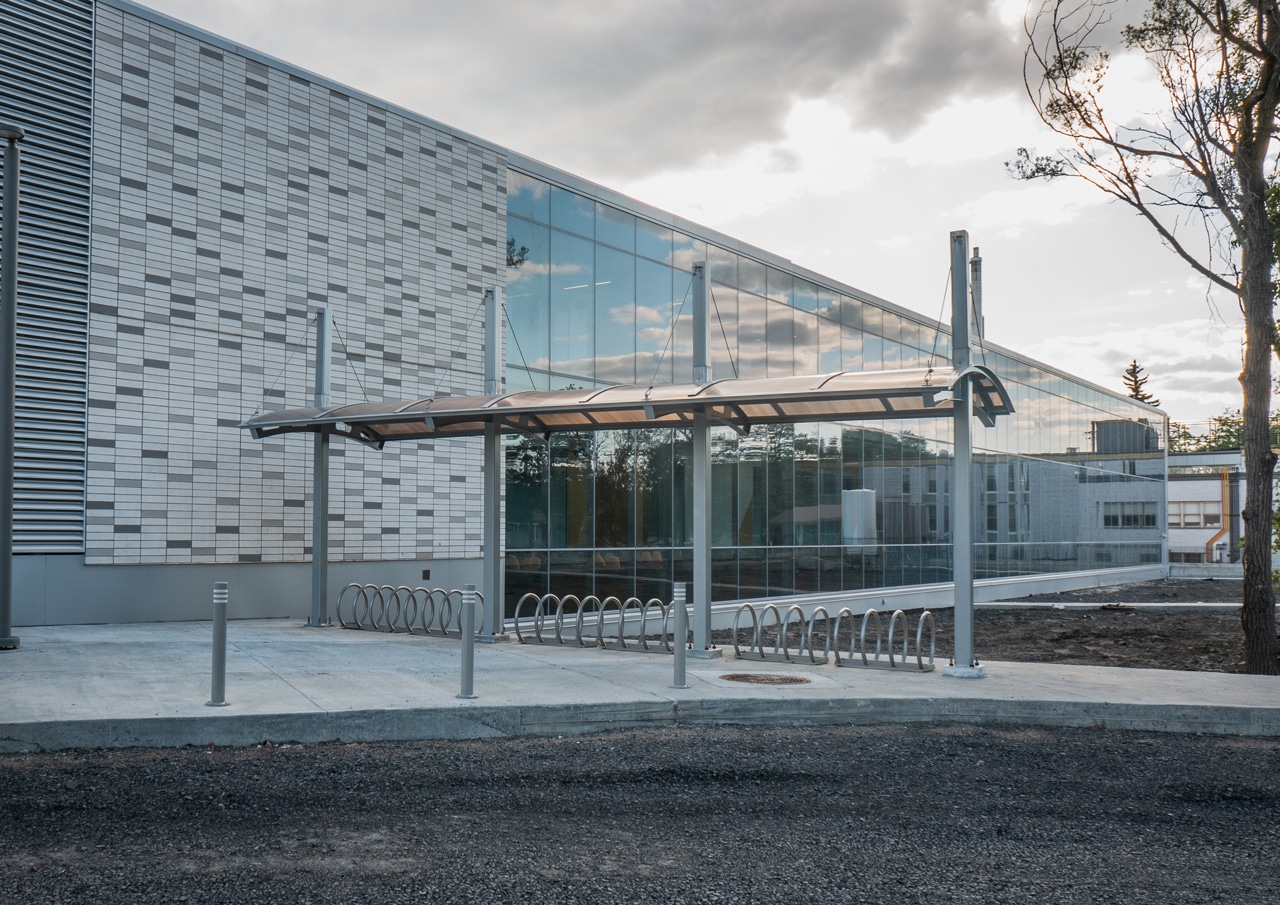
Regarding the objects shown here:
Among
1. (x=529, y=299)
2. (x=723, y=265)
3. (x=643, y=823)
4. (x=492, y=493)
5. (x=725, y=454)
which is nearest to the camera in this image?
(x=643, y=823)

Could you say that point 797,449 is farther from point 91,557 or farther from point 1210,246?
point 91,557

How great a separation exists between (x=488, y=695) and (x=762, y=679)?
3028 millimetres

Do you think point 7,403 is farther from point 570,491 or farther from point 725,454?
point 725,454

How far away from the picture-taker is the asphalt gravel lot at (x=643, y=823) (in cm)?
473

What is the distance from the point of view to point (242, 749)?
25.0ft

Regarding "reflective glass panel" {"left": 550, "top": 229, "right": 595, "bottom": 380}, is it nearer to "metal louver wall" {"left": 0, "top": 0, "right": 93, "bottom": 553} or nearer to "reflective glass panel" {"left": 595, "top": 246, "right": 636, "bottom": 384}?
"reflective glass panel" {"left": 595, "top": 246, "right": 636, "bottom": 384}

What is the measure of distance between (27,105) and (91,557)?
5971mm

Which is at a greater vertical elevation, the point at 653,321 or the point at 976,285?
the point at 653,321

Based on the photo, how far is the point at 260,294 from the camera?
1622 centimetres

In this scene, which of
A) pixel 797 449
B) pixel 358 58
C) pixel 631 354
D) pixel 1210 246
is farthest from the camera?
pixel 797 449

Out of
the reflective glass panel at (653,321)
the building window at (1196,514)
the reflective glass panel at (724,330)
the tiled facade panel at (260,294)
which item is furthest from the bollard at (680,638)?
the building window at (1196,514)

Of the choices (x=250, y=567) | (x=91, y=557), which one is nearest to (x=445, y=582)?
(x=250, y=567)

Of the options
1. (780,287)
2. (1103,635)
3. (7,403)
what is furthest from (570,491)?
(1103,635)

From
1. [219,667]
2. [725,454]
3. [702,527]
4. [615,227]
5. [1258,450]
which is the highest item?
[615,227]
